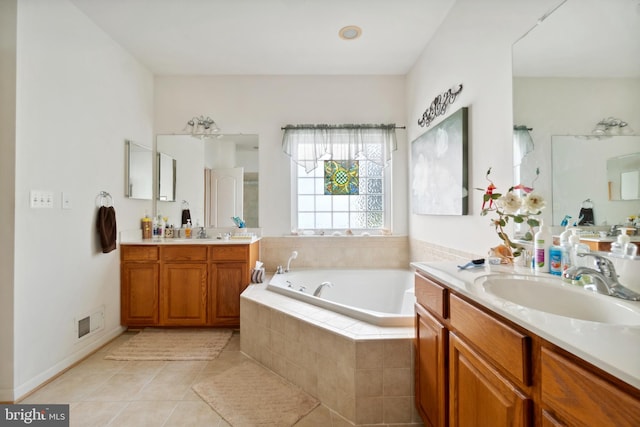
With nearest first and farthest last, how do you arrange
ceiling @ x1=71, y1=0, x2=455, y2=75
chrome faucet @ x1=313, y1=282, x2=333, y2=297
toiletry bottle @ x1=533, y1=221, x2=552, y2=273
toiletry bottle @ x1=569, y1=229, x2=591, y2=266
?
toiletry bottle @ x1=569, y1=229, x2=591, y2=266
toiletry bottle @ x1=533, y1=221, x2=552, y2=273
ceiling @ x1=71, y1=0, x2=455, y2=75
chrome faucet @ x1=313, y1=282, x2=333, y2=297

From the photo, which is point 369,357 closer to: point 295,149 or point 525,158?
point 525,158

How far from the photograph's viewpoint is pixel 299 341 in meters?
1.79

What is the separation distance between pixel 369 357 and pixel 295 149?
7.44 feet

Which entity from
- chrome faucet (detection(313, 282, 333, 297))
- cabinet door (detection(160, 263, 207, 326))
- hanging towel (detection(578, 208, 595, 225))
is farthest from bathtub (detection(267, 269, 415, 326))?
hanging towel (detection(578, 208, 595, 225))

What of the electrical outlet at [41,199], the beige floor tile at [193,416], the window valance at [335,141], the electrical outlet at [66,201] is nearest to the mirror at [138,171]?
the electrical outlet at [66,201]

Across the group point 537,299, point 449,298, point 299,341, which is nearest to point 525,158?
point 537,299

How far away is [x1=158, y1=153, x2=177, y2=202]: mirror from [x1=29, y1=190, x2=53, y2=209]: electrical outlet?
4.10 feet

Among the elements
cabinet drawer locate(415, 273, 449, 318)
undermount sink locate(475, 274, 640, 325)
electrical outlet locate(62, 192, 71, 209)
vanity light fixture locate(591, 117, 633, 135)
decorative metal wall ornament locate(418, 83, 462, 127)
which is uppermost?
decorative metal wall ornament locate(418, 83, 462, 127)

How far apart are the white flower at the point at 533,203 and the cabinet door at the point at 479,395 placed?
696mm

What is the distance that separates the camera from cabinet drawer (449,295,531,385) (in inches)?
29.9

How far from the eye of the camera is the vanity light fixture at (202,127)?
314 cm

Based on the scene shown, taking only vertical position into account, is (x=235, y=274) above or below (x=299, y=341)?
above

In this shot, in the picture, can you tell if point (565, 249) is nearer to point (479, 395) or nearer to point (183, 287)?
point (479, 395)

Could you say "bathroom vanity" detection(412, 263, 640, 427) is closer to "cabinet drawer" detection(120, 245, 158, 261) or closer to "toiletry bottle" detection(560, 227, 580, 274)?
"toiletry bottle" detection(560, 227, 580, 274)
